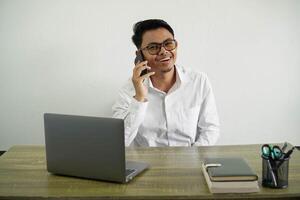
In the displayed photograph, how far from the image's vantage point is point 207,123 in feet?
7.10

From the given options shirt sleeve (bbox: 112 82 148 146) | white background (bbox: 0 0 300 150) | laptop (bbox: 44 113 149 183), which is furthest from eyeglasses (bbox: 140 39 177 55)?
laptop (bbox: 44 113 149 183)

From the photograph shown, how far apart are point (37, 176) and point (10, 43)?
1544mm

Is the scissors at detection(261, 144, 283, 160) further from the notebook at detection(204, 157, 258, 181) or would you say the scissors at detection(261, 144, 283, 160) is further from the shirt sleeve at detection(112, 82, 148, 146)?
the shirt sleeve at detection(112, 82, 148, 146)

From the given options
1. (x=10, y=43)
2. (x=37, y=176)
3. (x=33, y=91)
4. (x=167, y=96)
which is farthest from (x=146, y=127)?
(x=10, y=43)

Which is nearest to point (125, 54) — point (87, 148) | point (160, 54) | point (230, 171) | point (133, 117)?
point (160, 54)

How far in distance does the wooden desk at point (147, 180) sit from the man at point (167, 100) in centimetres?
39

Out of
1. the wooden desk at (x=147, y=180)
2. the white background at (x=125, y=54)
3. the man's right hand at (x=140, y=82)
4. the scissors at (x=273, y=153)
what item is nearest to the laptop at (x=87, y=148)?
the wooden desk at (x=147, y=180)

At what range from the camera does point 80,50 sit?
2.62m

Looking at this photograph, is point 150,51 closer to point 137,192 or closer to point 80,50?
point 80,50

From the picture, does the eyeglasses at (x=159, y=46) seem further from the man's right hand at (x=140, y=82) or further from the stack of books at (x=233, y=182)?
the stack of books at (x=233, y=182)

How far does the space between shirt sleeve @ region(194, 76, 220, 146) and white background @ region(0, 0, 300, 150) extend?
517 millimetres

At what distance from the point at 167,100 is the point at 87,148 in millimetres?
884

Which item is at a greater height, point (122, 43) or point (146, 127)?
point (122, 43)

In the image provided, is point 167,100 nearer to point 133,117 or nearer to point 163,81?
point 163,81
